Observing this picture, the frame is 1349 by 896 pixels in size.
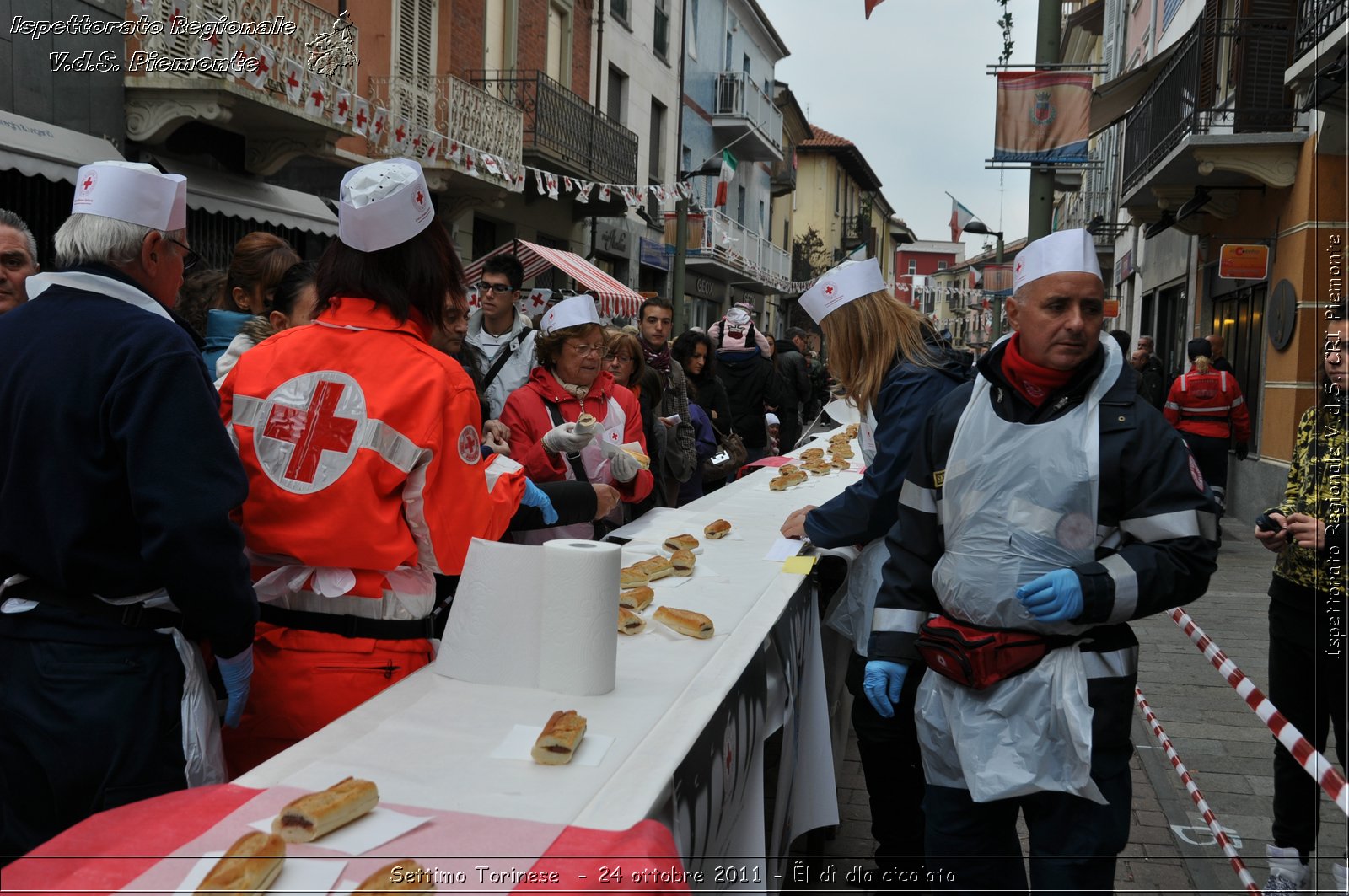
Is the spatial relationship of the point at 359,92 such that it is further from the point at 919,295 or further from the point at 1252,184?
the point at 919,295

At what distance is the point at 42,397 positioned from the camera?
2246 mm

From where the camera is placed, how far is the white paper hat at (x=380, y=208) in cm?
259

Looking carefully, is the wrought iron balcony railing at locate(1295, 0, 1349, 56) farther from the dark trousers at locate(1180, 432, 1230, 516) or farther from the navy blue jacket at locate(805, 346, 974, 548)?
the navy blue jacket at locate(805, 346, 974, 548)

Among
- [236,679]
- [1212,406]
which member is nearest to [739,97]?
[1212,406]

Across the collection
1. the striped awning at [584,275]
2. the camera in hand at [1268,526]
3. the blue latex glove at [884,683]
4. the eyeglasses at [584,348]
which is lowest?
the blue latex glove at [884,683]

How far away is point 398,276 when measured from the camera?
104 inches

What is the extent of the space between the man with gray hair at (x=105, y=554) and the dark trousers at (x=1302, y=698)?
3.46m

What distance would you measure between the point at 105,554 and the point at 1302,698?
3.90 meters

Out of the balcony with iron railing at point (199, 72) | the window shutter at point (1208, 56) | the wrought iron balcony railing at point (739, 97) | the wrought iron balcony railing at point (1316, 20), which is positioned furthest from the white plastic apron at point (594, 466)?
the wrought iron balcony railing at point (739, 97)

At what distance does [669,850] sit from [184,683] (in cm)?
121

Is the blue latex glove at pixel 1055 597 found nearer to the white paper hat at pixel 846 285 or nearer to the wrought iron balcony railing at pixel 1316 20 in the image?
the white paper hat at pixel 846 285

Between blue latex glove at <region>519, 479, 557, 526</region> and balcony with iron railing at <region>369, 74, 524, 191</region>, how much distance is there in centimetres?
1049

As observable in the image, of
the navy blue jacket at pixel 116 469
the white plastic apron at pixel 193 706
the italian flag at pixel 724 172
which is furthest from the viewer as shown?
the italian flag at pixel 724 172

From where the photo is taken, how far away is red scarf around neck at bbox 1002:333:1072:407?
8.97 ft
